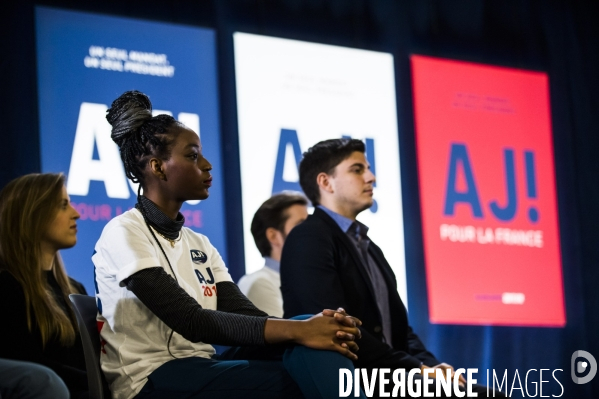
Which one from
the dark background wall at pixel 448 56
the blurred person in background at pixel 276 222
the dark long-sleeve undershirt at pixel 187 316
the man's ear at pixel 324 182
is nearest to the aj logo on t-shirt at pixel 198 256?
the dark long-sleeve undershirt at pixel 187 316

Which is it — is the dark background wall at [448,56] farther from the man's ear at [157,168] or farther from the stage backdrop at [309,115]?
the man's ear at [157,168]

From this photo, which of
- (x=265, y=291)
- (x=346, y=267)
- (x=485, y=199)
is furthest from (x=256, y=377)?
(x=485, y=199)

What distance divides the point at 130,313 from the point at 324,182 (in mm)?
1304

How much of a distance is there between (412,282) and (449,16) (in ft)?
6.12

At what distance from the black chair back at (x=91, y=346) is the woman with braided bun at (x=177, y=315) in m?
0.02

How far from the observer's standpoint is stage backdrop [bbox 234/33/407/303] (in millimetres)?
4574

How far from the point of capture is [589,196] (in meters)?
5.86

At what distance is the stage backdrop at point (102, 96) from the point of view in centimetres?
401

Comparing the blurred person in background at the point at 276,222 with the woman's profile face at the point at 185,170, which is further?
the blurred person in background at the point at 276,222

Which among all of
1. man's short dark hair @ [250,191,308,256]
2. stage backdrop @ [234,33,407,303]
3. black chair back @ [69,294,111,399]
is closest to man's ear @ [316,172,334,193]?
man's short dark hair @ [250,191,308,256]

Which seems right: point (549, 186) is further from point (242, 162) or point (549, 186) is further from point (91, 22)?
point (91, 22)

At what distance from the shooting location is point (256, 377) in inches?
70.7

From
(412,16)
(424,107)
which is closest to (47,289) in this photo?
(424,107)

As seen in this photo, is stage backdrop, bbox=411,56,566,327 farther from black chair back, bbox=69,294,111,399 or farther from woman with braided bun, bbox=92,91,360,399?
black chair back, bbox=69,294,111,399
